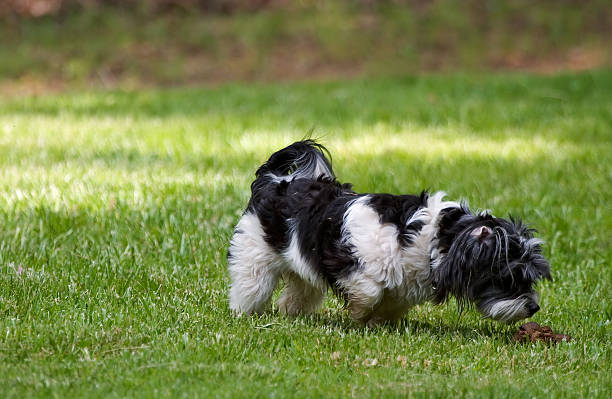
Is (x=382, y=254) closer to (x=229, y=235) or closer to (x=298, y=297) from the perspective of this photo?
(x=298, y=297)

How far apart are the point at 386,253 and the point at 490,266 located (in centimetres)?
60

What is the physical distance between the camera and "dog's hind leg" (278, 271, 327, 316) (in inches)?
219

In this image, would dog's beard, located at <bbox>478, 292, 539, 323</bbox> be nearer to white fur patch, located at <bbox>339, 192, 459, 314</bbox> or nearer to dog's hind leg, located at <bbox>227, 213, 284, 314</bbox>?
white fur patch, located at <bbox>339, 192, 459, 314</bbox>

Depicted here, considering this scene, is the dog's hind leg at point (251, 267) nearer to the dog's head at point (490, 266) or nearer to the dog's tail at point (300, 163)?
the dog's tail at point (300, 163)

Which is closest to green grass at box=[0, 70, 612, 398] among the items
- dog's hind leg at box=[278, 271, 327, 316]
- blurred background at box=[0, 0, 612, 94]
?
dog's hind leg at box=[278, 271, 327, 316]

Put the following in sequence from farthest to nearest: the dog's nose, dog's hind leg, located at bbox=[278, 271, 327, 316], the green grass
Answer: dog's hind leg, located at bbox=[278, 271, 327, 316] → the dog's nose → the green grass

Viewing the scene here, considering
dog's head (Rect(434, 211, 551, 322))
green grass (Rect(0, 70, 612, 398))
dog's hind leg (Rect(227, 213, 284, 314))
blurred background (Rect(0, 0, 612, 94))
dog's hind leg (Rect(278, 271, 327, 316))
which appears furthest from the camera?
blurred background (Rect(0, 0, 612, 94))

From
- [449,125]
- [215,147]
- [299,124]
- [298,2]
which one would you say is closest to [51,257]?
[215,147]

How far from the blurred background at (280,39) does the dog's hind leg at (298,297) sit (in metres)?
13.0

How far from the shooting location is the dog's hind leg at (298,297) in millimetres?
5559

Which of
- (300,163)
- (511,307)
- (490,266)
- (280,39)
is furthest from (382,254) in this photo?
(280,39)

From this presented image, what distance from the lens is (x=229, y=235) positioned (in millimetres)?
6930

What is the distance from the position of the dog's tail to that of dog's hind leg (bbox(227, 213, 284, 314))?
402mm

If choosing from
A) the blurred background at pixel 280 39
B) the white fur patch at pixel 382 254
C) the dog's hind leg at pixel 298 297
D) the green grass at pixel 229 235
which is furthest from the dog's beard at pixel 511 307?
the blurred background at pixel 280 39
